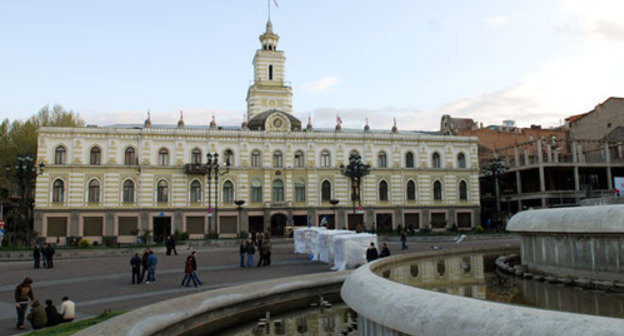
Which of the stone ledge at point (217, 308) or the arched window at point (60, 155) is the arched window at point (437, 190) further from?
the stone ledge at point (217, 308)

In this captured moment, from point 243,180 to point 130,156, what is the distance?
11.5m

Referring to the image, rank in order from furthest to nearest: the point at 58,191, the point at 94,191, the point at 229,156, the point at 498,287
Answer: the point at 229,156 < the point at 94,191 < the point at 58,191 < the point at 498,287

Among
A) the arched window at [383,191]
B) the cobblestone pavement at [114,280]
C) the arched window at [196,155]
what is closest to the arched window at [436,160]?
the arched window at [383,191]

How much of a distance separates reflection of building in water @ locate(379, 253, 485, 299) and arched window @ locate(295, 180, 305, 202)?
35.8m

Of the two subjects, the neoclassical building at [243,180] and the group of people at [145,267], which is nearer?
the group of people at [145,267]

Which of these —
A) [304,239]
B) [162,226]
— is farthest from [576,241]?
[162,226]

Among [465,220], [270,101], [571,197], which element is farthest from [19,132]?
[571,197]

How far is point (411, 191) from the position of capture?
51469 mm

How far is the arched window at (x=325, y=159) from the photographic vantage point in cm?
4980

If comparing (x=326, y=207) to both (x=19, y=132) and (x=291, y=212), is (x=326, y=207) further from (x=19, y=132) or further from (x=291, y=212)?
(x=19, y=132)

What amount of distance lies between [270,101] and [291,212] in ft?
57.3

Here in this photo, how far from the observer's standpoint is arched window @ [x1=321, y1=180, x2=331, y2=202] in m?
49.2

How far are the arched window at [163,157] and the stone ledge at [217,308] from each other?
38.1 metres

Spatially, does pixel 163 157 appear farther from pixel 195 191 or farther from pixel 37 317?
pixel 37 317
